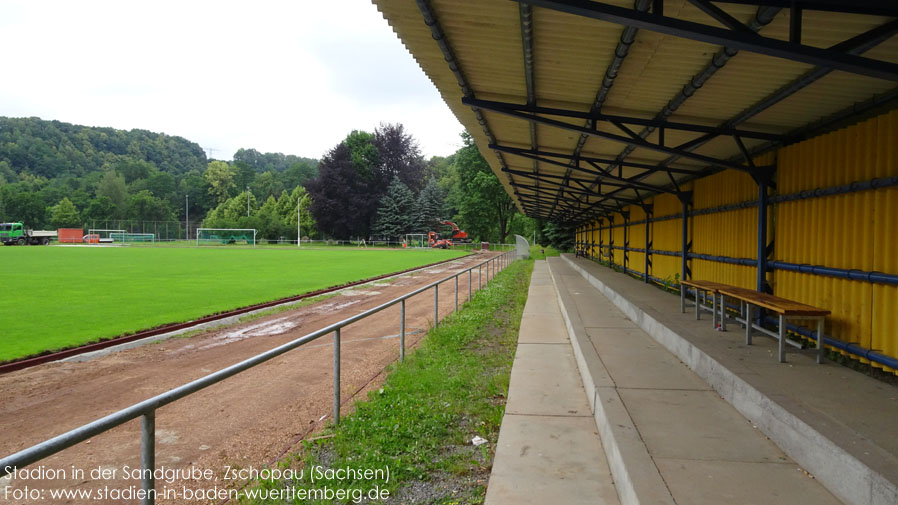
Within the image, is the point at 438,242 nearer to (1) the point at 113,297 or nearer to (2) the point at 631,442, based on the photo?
(1) the point at 113,297

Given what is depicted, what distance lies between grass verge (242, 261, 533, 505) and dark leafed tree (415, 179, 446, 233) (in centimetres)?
6166

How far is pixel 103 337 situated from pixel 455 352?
623cm

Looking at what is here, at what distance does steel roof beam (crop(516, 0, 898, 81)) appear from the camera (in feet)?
9.92

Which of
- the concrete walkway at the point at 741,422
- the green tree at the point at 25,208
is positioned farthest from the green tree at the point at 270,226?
the concrete walkway at the point at 741,422

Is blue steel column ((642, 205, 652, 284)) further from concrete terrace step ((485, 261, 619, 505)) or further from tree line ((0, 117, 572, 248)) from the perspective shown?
tree line ((0, 117, 572, 248))

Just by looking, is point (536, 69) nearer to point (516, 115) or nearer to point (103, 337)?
point (516, 115)

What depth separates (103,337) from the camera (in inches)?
334

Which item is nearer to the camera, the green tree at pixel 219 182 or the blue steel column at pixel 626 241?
the blue steel column at pixel 626 241

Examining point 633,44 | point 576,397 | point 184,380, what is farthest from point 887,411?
point 184,380

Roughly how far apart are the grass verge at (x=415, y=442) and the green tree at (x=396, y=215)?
200ft

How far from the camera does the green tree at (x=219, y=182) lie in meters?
116

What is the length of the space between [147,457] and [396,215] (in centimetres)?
6613

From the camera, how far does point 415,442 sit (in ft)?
13.1

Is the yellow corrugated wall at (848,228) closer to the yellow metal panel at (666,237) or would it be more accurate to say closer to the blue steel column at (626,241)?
the yellow metal panel at (666,237)
